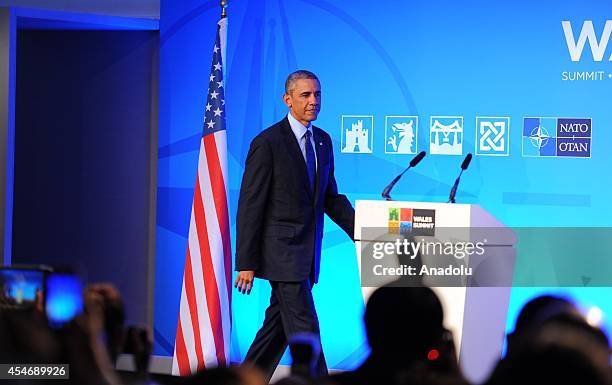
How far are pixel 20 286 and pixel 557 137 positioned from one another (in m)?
4.91

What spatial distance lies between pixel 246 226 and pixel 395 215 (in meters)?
0.82

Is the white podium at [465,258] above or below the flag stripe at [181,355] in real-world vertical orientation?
above

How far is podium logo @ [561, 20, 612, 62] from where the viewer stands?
259 inches

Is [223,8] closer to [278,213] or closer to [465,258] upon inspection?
[278,213]

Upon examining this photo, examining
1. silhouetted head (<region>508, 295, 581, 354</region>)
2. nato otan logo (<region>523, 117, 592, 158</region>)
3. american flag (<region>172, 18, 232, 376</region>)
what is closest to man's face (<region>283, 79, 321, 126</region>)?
american flag (<region>172, 18, 232, 376</region>)

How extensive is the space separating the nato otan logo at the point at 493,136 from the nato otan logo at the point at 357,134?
72 cm

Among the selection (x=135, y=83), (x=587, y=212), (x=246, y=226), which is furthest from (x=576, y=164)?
(x=135, y=83)

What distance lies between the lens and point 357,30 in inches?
277

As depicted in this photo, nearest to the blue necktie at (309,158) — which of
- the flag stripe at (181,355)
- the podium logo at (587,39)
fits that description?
the flag stripe at (181,355)

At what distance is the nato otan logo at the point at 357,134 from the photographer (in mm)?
7035

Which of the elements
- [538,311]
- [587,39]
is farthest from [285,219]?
[538,311]

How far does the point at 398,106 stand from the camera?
6980 millimetres

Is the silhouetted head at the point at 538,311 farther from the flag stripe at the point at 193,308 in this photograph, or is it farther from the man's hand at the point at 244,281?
the flag stripe at the point at 193,308

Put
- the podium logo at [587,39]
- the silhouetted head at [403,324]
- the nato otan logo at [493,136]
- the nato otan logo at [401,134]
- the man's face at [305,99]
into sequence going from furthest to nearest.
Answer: the nato otan logo at [401,134] < the nato otan logo at [493,136] < the podium logo at [587,39] < the man's face at [305,99] < the silhouetted head at [403,324]
